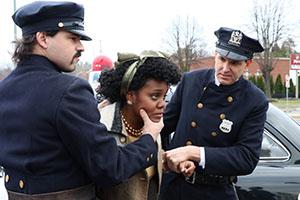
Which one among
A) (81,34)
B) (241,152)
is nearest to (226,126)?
(241,152)

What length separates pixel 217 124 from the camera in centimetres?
233

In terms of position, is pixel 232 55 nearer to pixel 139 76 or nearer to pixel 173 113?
pixel 173 113

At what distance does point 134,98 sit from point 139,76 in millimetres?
94

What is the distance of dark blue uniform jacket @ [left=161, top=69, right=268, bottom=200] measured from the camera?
223 cm

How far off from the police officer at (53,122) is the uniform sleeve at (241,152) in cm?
58

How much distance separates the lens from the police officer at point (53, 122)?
1.55m

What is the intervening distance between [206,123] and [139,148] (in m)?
0.73

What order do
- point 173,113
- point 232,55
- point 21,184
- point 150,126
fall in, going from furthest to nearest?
point 173,113 < point 232,55 < point 150,126 < point 21,184

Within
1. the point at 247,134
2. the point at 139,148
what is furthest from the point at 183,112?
the point at 139,148

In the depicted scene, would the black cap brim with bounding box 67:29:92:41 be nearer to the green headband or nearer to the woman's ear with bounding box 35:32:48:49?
the woman's ear with bounding box 35:32:48:49

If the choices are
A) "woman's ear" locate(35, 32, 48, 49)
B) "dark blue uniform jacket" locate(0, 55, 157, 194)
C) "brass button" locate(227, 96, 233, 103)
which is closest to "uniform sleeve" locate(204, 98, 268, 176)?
"brass button" locate(227, 96, 233, 103)

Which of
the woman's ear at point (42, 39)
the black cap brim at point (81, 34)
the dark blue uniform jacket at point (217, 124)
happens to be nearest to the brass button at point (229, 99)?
the dark blue uniform jacket at point (217, 124)

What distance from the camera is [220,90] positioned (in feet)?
7.96

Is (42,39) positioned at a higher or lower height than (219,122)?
higher
